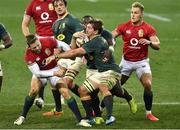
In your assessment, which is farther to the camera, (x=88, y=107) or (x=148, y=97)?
(x=148, y=97)

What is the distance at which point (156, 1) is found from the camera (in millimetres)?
49719

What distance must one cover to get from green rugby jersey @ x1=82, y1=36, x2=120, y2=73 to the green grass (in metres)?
1.24

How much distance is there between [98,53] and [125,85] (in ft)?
18.1

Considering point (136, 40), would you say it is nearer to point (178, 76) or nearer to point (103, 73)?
point (103, 73)

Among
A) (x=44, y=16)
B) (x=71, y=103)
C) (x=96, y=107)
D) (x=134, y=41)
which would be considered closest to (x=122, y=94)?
(x=96, y=107)

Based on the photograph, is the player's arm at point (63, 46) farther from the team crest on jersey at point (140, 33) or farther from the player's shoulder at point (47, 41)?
the team crest on jersey at point (140, 33)

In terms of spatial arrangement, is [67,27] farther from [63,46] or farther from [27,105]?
[27,105]

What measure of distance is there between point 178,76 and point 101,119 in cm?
723

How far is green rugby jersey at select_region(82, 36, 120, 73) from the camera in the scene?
57.5 feet

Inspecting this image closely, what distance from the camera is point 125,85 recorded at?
75.6ft

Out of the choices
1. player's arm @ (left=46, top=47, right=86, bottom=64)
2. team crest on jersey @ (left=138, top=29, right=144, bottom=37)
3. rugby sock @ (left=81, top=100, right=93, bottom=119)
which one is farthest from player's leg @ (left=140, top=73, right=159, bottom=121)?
player's arm @ (left=46, top=47, right=86, bottom=64)

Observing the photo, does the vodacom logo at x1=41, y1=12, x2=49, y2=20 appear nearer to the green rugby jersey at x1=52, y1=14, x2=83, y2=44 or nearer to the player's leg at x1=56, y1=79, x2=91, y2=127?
the green rugby jersey at x1=52, y1=14, x2=83, y2=44

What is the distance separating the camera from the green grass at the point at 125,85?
705 inches

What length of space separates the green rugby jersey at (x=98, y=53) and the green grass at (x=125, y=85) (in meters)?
1.24
